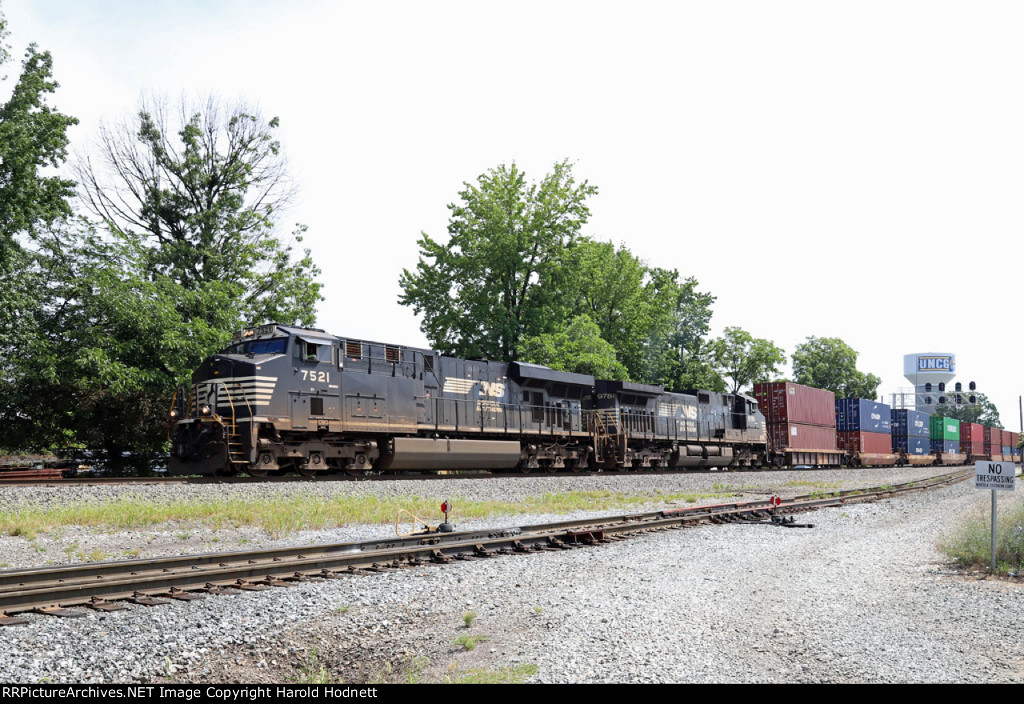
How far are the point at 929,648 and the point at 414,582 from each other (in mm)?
4737

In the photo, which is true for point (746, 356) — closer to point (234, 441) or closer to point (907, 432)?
point (907, 432)

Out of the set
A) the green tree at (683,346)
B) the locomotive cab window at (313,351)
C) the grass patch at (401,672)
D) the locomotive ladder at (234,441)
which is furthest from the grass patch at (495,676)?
the green tree at (683,346)

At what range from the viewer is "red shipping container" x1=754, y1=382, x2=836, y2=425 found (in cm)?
3641

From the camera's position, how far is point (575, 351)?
3541 cm

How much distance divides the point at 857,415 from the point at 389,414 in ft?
109

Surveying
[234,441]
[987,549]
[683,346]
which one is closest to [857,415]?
[683,346]

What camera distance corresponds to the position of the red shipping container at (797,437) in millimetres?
36094

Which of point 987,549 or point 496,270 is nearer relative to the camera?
point 987,549

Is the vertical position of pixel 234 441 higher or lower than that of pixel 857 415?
lower

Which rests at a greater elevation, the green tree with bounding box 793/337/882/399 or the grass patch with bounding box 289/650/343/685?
the green tree with bounding box 793/337/882/399

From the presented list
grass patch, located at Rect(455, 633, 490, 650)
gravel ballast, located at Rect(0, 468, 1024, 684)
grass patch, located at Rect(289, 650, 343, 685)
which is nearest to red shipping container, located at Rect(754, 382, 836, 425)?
gravel ballast, located at Rect(0, 468, 1024, 684)

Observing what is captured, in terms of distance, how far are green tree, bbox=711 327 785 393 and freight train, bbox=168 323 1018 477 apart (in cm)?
2154

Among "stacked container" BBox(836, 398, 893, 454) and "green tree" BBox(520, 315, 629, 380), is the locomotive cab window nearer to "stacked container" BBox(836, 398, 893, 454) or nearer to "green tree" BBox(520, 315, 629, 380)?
"green tree" BBox(520, 315, 629, 380)

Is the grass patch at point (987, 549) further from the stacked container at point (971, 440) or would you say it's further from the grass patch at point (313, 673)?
the stacked container at point (971, 440)
